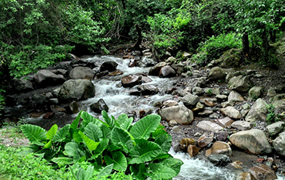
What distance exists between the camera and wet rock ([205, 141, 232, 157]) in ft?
15.5

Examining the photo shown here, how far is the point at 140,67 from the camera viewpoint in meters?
12.7

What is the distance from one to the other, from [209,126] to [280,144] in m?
1.80

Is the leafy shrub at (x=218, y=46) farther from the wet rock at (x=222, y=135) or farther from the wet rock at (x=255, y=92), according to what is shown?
the wet rock at (x=222, y=135)

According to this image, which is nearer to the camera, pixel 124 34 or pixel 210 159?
pixel 210 159

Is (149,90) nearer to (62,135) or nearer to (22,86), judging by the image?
(62,135)

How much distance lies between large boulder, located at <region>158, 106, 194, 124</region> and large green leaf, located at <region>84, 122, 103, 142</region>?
3783 mm

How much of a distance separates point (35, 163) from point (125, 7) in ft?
56.3

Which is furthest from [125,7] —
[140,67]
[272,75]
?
[272,75]

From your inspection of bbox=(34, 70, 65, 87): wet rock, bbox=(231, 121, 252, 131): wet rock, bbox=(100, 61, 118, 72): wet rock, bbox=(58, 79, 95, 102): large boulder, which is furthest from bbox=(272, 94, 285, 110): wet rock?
bbox=(34, 70, 65, 87): wet rock

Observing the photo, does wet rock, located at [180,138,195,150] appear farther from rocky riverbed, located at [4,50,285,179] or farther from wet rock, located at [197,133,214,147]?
wet rock, located at [197,133,214,147]

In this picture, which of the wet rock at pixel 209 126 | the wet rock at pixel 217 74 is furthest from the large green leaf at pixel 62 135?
the wet rock at pixel 217 74

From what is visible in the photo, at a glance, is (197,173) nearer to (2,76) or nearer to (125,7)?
(2,76)

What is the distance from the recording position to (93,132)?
3002 millimetres

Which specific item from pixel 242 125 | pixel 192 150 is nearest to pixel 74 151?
pixel 192 150
